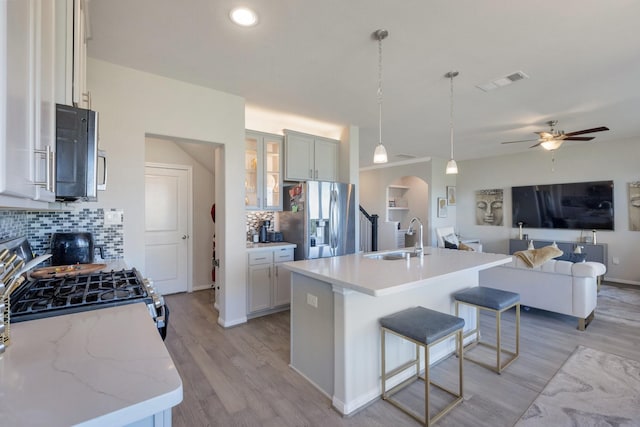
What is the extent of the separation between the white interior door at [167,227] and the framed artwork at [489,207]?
6375 mm

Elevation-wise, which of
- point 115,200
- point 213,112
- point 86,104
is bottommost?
point 115,200

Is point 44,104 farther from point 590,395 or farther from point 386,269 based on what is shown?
point 590,395

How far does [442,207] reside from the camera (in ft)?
24.1

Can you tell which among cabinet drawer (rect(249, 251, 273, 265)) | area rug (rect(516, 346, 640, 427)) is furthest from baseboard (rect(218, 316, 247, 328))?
area rug (rect(516, 346, 640, 427))

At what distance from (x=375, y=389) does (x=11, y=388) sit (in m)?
2.02

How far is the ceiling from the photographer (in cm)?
203

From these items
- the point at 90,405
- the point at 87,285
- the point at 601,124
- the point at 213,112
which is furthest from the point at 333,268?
the point at 601,124

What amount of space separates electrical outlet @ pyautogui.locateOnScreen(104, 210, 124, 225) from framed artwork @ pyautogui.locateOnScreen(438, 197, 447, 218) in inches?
255

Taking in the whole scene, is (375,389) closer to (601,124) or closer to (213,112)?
(213,112)

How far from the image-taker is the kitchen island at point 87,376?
0.62 metres

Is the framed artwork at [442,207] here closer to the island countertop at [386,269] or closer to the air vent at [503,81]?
the air vent at [503,81]

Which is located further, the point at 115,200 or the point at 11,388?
the point at 115,200

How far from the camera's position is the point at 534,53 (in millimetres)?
2564

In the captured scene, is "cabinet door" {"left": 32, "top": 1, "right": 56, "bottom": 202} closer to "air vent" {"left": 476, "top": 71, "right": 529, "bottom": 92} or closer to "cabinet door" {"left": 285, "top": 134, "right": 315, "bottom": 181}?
"cabinet door" {"left": 285, "top": 134, "right": 315, "bottom": 181}
